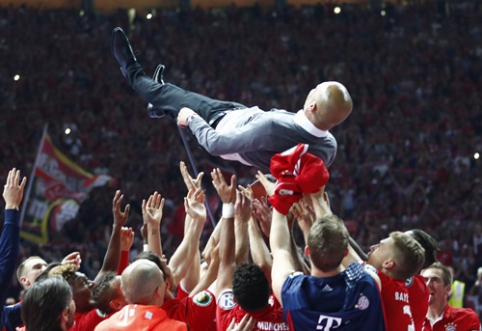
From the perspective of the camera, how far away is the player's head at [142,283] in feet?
13.0

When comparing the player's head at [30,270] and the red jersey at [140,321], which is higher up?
the player's head at [30,270]

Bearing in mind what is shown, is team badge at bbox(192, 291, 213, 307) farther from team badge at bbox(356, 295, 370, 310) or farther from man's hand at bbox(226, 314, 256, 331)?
team badge at bbox(356, 295, 370, 310)

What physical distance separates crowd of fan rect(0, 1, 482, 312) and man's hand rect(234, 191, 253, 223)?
8.08m

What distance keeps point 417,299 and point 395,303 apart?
0.40 metres

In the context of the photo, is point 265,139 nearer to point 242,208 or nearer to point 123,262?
point 242,208

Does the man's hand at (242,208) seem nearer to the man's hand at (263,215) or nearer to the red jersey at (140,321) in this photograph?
the man's hand at (263,215)

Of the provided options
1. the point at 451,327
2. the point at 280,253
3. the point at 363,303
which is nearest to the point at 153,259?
the point at 280,253

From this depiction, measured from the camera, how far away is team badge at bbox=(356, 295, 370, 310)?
3.71 meters

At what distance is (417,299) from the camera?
450cm

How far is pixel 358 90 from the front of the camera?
1880 centimetres

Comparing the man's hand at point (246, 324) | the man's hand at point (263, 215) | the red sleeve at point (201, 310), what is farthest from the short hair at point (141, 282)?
the man's hand at point (263, 215)

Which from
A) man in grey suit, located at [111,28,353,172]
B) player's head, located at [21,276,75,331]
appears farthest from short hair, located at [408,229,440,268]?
player's head, located at [21,276,75,331]

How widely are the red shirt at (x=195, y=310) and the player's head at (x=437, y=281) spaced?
1.90 metres

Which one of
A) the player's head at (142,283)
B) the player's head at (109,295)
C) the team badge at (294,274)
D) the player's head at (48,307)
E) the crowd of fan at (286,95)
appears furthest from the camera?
the crowd of fan at (286,95)
